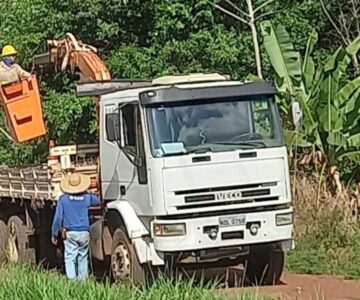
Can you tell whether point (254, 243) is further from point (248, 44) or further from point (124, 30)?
point (124, 30)

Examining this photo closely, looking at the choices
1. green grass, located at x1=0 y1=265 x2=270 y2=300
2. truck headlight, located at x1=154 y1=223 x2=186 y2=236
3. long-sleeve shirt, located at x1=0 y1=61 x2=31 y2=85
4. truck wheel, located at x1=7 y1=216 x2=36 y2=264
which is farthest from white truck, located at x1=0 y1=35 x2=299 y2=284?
long-sleeve shirt, located at x1=0 y1=61 x2=31 y2=85

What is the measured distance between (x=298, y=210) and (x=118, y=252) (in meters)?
4.61

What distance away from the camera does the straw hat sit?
14.3 metres

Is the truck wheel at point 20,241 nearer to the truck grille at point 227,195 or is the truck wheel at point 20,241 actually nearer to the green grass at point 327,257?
the green grass at point 327,257

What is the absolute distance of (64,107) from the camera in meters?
23.5

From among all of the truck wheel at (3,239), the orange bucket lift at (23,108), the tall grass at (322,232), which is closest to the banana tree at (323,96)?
the tall grass at (322,232)

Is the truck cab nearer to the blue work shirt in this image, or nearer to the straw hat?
the blue work shirt

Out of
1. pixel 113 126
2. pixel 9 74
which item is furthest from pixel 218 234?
pixel 9 74

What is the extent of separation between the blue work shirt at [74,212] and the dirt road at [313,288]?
2593 millimetres

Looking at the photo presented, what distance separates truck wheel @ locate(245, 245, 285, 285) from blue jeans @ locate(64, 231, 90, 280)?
90.2 inches

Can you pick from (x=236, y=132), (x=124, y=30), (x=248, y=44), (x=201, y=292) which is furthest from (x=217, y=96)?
(x=124, y=30)

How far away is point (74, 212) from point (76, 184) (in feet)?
1.40

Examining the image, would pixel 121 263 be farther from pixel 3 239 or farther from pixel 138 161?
pixel 3 239

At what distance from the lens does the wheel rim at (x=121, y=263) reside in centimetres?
1365
